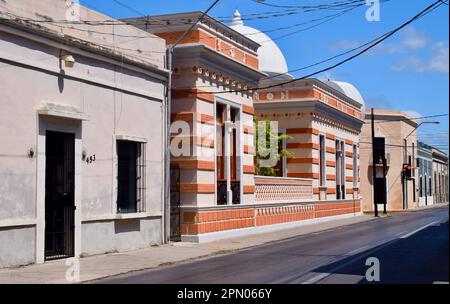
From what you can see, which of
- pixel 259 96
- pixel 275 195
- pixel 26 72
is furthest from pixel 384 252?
pixel 259 96

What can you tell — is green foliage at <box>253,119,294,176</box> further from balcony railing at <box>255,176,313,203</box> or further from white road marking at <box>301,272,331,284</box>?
white road marking at <box>301,272,331,284</box>

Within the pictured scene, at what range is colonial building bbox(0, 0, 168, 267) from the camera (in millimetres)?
14398

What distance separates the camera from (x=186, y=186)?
21.3 m

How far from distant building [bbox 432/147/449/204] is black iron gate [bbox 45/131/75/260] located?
222 ft

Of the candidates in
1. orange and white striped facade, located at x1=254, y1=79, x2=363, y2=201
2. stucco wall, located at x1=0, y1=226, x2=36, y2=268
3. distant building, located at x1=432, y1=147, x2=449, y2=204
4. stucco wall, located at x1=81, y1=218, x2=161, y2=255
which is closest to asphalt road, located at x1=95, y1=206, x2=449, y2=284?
stucco wall, located at x1=0, y1=226, x2=36, y2=268

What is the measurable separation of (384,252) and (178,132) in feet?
25.7

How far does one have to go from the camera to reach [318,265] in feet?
47.0

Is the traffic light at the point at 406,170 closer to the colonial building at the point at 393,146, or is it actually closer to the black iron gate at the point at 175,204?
the colonial building at the point at 393,146

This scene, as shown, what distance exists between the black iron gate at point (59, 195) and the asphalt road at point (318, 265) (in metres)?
2.57

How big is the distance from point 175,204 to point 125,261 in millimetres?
5504

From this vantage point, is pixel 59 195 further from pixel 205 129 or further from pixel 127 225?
pixel 205 129
